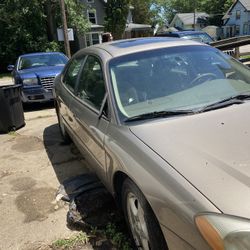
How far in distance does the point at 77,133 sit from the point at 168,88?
1.41m

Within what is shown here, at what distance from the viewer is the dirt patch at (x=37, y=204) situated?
146 inches

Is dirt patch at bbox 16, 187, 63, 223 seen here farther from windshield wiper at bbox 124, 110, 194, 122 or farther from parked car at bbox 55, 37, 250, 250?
windshield wiper at bbox 124, 110, 194, 122

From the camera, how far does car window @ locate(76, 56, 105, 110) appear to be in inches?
133

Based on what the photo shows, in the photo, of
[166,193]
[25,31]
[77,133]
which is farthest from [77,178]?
[25,31]

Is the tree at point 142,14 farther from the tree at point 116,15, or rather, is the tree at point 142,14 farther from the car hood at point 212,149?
the car hood at point 212,149

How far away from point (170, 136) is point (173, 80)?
0.92 metres

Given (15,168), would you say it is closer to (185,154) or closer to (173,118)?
(173,118)

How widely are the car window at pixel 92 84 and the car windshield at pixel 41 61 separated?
257 inches

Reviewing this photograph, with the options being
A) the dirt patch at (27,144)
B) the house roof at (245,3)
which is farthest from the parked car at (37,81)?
the house roof at (245,3)

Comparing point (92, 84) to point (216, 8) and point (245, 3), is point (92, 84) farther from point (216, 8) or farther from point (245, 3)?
point (216, 8)

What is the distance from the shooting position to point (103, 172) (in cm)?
322

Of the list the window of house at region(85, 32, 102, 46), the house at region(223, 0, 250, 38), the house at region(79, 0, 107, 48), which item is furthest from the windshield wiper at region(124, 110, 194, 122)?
the house at region(223, 0, 250, 38)

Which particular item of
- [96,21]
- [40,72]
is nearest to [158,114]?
[40,72]

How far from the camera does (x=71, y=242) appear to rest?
316 cm
